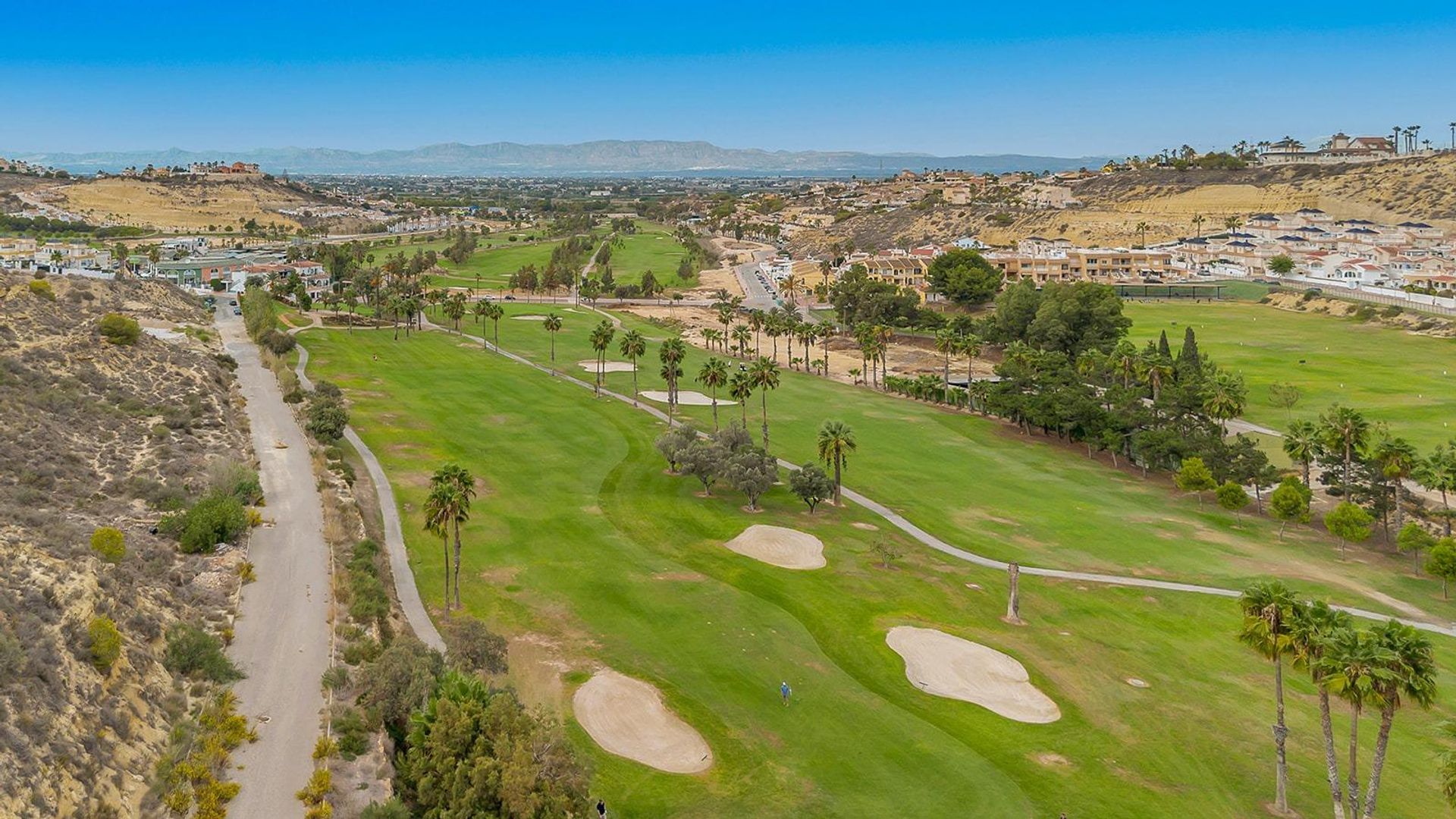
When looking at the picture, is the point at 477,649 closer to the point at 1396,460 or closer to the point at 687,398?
the point at 1396,460

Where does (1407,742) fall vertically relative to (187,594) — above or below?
below

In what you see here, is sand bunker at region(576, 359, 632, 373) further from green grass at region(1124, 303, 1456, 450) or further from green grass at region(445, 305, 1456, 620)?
green grass at region(1124, 303, 1456, 450)

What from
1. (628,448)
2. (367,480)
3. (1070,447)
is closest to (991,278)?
(1070,447)

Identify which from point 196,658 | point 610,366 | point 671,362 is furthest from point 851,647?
point 610,366

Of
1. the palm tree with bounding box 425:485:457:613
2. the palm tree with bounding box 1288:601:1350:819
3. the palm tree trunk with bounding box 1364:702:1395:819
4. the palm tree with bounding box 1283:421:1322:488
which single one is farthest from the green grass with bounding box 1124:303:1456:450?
the palm tree with bounding box 425:485:457:613

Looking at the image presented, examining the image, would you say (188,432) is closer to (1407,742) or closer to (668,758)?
(668,758)
